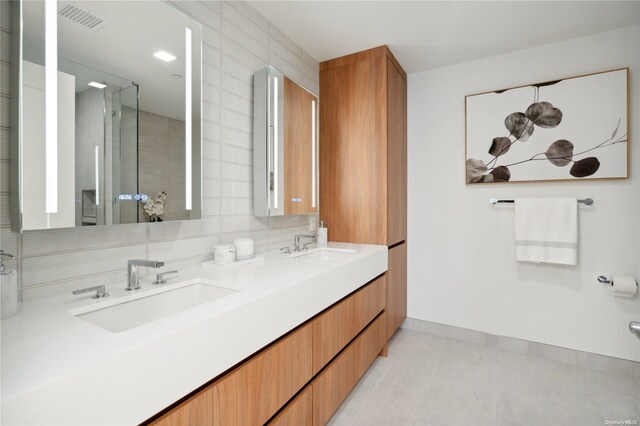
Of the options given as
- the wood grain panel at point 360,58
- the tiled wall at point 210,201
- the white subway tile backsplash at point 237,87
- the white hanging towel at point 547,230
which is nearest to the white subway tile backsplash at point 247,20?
the tiled wall at point 210,201

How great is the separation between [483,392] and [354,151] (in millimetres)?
1871

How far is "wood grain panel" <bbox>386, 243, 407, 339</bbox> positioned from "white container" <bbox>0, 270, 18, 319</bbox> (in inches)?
82.0

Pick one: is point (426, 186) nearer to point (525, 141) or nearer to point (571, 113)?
point (525, 141)

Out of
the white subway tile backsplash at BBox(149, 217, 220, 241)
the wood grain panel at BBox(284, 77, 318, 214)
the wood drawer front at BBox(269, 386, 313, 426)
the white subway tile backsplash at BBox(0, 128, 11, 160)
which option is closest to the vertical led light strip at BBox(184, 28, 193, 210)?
the white subway tile backsplash at BBox(149, 217, 220, 241)

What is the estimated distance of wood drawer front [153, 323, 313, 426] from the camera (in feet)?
2.89

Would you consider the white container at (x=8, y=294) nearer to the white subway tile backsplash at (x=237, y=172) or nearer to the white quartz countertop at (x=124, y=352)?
the white quartz countertop at (x=124, y=352)

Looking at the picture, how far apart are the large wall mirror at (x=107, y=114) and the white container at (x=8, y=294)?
16cm

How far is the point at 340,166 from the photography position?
2566 mm

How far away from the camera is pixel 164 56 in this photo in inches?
54.7

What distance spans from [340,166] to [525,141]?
1458mm

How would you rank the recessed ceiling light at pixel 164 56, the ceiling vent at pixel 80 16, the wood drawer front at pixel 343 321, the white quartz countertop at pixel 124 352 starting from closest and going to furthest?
the white quartz countertop at pixel 124 352
the ceiling vent at pixel 80 16
the recessed ceiling light at pixel 164 56
the wood drawer front at pixel 343 321

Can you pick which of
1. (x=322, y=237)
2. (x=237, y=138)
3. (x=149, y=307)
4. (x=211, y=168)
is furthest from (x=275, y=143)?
(x=149, y=307)

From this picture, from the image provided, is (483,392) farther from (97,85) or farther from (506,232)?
(97,85)

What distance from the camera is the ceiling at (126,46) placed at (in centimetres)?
104
